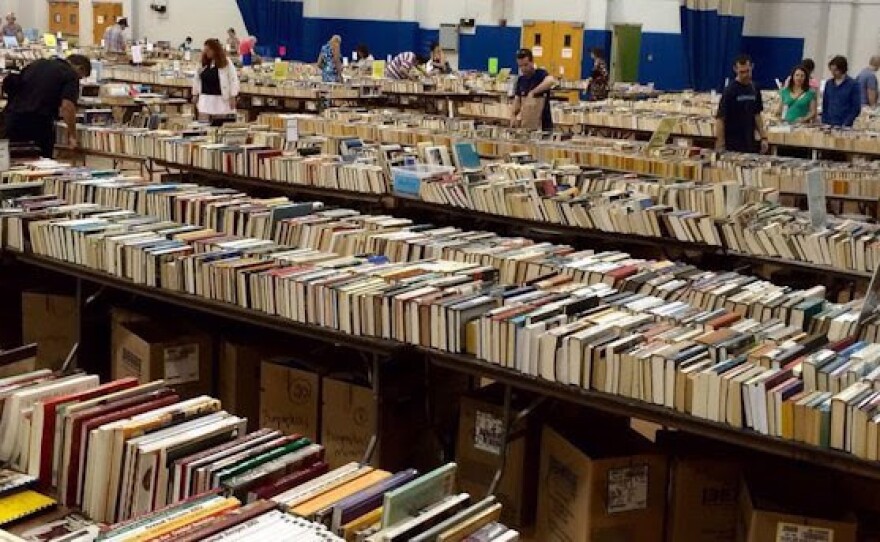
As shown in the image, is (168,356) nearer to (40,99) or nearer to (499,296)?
(499,296)

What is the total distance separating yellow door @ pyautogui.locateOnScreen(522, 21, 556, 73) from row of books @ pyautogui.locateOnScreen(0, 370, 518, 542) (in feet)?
68.9

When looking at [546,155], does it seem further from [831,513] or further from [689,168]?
[831,513]

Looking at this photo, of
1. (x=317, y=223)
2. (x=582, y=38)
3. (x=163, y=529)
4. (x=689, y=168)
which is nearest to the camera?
(x=163, y=529)

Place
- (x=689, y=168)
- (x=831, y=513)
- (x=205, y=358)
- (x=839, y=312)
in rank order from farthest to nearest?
1. (x=689, y=168)
2. (x=205, y=358)
3. (x=839, y=312)
4. (x=831, y=513)

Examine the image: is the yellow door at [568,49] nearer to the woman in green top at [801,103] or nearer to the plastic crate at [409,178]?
the woman in green top at [801,103]

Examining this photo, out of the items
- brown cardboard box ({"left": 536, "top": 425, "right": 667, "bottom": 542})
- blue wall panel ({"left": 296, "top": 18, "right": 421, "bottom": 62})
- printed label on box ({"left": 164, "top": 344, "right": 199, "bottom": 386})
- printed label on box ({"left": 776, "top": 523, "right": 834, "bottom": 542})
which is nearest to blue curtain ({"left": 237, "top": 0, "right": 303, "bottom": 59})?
blue wall panel ({"left": 296, "top": 18, "right": 421, "bottom": 62})

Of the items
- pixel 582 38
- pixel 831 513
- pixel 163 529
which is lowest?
pixel 831 513

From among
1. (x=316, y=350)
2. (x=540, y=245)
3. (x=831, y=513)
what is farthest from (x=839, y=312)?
(x=316, y=350)

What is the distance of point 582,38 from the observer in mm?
23672

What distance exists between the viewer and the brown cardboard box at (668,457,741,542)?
15.1ft

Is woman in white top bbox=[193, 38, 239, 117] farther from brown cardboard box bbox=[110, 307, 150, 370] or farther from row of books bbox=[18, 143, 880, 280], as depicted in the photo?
brown cardboard box bbox=[110, 307, 150, 370]

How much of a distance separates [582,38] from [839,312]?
19.4 metres

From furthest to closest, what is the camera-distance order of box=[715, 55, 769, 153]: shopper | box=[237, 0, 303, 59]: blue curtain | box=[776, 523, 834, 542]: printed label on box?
box=[237, 0, 303, 59]: blue curtain → box=[715, 55, 769, 153]: shopper → box=[776, 523, 834, 542]: printed label on box

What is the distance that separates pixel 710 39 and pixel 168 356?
18.5 m
